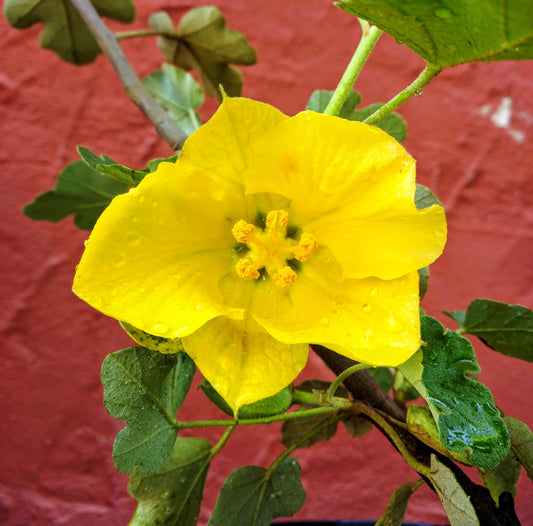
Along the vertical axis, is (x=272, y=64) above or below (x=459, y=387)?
below

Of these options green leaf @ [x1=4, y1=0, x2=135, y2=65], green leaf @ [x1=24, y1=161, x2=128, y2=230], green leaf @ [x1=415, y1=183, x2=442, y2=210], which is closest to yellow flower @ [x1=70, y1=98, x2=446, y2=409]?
green leaf @ [x1=415, y1=183, x2=442, y2=210]

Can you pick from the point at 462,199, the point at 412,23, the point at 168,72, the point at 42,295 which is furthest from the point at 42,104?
the point at 412,23

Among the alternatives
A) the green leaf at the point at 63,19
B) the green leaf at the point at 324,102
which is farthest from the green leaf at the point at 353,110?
the green leaf at the point at 63,19

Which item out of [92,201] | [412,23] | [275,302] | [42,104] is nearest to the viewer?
[412,23]

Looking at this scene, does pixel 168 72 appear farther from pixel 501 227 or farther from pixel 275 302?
pixel 501 227

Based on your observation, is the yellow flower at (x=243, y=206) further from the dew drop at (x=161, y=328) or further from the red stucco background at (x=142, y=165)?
the red stucco background at (x=142, y=165)
